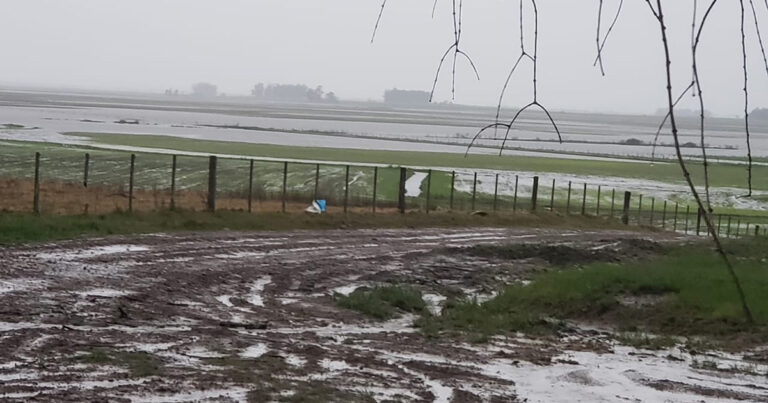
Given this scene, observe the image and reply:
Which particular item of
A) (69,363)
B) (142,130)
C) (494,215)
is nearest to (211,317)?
(69,363)

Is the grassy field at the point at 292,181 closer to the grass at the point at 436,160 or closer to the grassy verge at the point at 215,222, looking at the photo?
the grassy verge at the point at 215,222

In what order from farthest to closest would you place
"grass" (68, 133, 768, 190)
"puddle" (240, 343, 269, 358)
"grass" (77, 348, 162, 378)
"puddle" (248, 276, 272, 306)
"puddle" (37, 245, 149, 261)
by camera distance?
"grass" (68, 133, 768, 190) → "puddle" (37, 245, 149, 261) → "puddle" (248, 276, 272, 306) → "puddle" (240, 343, 269, 358) → "grass" (77, 348, 162, 378)

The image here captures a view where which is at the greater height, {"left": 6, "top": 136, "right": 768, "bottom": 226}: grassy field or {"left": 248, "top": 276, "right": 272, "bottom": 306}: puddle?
{"left": 248, "top": 276, "right": 272, "bottom": 306}: puddle

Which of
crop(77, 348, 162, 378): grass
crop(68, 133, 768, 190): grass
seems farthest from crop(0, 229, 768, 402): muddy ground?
crop(68, 133, 768, 190): grass

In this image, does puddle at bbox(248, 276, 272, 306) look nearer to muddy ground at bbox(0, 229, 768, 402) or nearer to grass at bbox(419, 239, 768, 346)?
muddy ground at bbox(0, 229, 768, 402)

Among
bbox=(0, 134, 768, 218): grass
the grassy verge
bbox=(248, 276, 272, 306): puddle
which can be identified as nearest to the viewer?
bbox=(248, 276, 272, 306): puddle

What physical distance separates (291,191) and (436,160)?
37.2 metres

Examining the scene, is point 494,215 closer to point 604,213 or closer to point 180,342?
point 604,213

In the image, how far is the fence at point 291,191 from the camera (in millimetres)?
32906

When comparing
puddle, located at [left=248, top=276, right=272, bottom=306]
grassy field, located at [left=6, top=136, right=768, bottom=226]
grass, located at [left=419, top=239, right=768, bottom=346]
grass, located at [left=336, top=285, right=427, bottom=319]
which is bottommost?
grassy field, located at [left=6, top=136, right=768, bottom=226]

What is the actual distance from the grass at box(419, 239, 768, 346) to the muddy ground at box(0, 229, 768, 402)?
2.29 feet

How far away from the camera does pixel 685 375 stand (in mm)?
10711

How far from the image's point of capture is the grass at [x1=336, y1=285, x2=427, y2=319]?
14.5 m

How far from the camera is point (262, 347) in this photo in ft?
36.1
